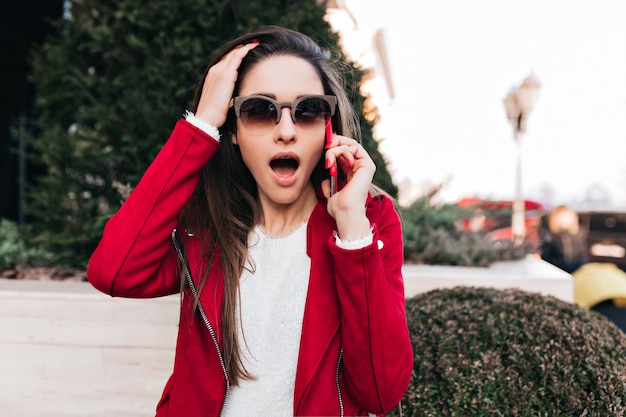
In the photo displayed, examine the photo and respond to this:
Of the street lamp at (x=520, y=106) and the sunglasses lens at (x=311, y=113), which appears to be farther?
the street lamp at (x=520, y=106)

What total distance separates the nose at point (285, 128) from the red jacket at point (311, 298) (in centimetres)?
21

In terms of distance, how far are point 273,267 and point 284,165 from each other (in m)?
0.32

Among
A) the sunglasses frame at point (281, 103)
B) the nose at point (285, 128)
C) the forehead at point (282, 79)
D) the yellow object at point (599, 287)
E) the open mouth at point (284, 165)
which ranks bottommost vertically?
the yellow object at point (599, 287)

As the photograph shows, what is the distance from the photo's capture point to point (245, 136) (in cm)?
153

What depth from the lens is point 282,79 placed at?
154 centimetres

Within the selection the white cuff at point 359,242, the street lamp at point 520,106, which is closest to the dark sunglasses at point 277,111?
the white cuff at point 359,242

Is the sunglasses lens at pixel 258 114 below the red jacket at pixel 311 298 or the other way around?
the other way around

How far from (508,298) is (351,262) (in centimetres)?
124

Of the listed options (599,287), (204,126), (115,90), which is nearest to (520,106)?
(599,287)

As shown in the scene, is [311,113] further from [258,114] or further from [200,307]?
[200,307]

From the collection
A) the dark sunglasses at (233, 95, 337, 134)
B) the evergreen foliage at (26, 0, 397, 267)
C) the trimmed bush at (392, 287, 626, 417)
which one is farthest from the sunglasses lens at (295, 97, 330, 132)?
the evergreen foliage at (26, 0, 397, 267)

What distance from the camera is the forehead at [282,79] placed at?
60.3 inches

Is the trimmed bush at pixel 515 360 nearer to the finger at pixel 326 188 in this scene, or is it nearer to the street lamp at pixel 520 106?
the finger at pixel 326 188

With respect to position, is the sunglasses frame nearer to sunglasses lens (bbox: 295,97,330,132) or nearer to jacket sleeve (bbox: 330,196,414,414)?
sunglasses lens (bbox: 295,97,330,132)
